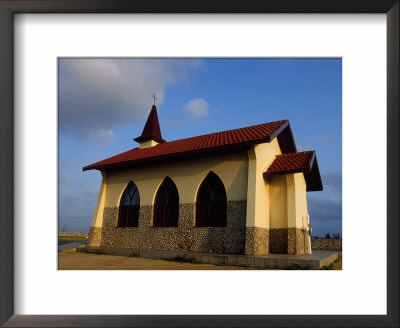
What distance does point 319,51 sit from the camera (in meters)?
6.27

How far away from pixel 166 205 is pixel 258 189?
3132 mm

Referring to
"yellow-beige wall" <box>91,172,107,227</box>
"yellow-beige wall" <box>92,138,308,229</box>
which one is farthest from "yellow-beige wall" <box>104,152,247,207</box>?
"yellow-beige wall" <box>91,172,107,227</box>

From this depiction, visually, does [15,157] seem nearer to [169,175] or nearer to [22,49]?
[22,49]

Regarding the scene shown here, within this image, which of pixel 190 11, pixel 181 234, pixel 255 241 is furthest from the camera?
pixel 181 234

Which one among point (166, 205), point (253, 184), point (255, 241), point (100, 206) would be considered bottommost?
point (255, 241)

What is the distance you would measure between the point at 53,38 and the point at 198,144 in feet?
17.6

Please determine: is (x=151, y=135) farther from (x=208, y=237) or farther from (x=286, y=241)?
(x=286, y=241)

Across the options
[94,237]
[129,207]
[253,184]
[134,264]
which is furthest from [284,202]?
[94,237]

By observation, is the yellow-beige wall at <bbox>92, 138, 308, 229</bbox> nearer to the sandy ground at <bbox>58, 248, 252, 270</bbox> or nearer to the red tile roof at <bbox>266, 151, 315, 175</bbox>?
the red tile roof at <bbox>266, 151, 315, 175</bbox>

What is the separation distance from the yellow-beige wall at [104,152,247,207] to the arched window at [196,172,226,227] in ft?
0.56

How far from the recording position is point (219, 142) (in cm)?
989

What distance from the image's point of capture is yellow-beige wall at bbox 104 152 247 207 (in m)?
9.46

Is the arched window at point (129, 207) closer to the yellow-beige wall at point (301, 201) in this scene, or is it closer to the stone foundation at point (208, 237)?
the stone foundation at point (208, 237)

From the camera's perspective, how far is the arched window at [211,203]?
9633 mm
